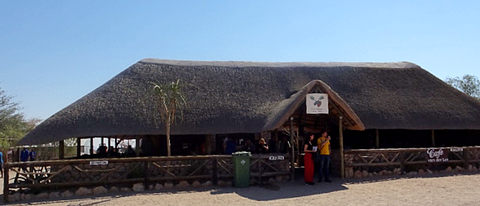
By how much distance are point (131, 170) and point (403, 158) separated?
9.41 m

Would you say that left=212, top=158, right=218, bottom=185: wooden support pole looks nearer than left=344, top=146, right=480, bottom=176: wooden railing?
Yes

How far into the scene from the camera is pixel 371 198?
10.7m

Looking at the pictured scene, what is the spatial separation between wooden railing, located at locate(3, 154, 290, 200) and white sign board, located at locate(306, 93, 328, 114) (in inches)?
74.0

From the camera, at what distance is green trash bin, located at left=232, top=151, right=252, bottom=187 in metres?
12.8

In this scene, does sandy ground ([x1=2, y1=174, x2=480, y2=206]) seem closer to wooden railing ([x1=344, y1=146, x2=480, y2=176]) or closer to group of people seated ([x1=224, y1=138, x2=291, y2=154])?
wooden railing ([x1=344, y1=146, x2=480, y2=176])

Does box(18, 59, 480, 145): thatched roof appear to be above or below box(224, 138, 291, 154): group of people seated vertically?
above

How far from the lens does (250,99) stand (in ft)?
58.2

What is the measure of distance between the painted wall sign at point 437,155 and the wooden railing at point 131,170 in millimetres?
5857

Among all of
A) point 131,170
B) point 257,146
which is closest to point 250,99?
point 257,146

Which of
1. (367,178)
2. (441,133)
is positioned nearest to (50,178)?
(367,178)

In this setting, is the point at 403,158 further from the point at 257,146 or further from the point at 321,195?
the point at 257,146

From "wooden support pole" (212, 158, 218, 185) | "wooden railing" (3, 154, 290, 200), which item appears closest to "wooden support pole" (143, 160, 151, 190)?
"wooden railing" (3, 154, 290, 200)

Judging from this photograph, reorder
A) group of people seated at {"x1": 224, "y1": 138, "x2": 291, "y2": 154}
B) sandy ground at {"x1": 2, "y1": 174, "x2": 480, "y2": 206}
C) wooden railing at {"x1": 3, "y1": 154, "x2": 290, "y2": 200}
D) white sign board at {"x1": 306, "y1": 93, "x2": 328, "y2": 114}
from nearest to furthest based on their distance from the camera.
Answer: sandy ground at {"x1": 2, "y1": 174, "x2": 480, "y2": 206}, wooden railing at {"x1": 3, "y1": 154, "x2": 290, "y2": 200}, white sign board at {"x1": 306, "y1": 93, "x2": 328, "y2": 114}, group of people seated at {"x1": 224, "y1": 138, "x2": 291, "y2": 154}

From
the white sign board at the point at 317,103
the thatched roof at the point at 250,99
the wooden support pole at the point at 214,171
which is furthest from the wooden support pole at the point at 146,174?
the white sign board at the point at 317,103
